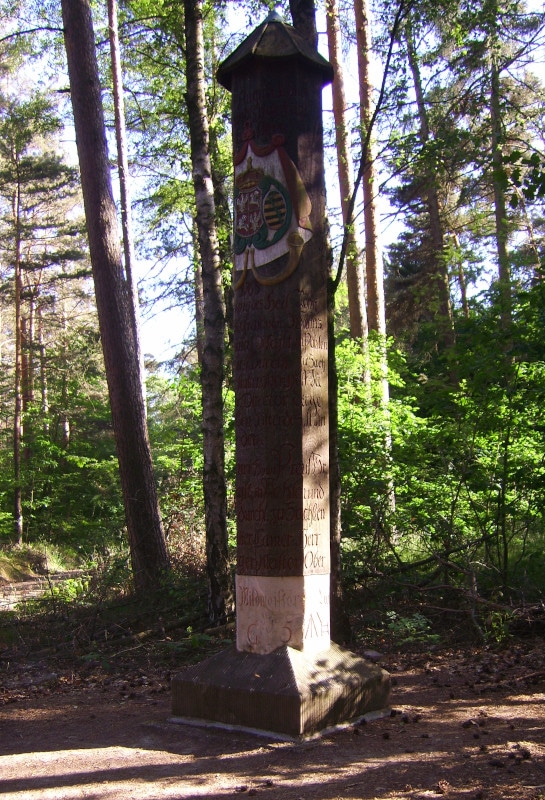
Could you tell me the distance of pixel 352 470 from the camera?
959 centimetres

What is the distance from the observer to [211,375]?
8617 millimetres

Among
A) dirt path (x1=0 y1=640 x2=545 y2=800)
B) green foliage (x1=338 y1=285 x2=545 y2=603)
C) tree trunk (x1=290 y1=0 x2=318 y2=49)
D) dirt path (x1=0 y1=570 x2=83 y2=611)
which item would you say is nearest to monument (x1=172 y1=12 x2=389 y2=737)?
dirt path (x1=0 y1=640 x2=545 y2=800)

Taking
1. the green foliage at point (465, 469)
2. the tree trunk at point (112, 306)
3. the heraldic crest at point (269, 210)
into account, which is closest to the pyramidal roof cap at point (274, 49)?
the heraldic crest at point (269, 210)

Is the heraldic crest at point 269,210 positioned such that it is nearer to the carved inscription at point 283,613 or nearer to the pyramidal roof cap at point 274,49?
the pyramidal roof cap at point 274,49

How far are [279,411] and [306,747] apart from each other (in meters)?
2.14

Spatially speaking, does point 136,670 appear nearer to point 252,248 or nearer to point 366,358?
point 252,248

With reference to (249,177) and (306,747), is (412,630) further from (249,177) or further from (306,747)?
(249,177)

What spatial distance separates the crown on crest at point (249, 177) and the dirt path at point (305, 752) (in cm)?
376

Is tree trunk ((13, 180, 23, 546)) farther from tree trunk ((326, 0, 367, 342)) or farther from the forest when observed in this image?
tree trunk ((326, 0, 367, 342))

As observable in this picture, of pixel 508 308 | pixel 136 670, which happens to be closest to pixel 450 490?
pixel 508 308

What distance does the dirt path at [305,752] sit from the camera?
3965 mm

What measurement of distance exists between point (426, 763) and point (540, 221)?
28.0 meters

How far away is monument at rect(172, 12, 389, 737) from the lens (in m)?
5.13

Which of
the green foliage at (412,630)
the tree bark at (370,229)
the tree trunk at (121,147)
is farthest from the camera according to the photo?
the tree trunk at (121,147)
